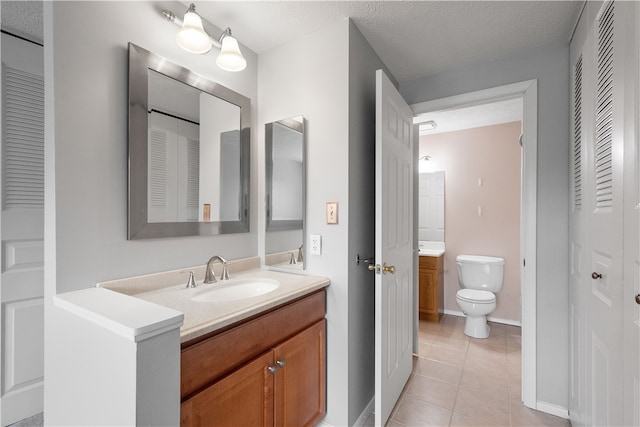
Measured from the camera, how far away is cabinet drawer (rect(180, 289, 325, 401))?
0.92m

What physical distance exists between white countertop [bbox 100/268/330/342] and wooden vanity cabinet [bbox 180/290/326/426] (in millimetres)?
64

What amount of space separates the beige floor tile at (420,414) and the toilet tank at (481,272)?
5.64 feet

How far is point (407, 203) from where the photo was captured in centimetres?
207

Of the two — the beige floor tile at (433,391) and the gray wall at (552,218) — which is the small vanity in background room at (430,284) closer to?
the beige floor tile at (433,391)

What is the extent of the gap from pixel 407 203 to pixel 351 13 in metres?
1.23

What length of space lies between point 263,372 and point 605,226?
1400 millimetres

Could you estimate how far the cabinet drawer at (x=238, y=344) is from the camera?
36.2 inches

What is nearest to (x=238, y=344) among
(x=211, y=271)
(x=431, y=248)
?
(x=211, y=271)

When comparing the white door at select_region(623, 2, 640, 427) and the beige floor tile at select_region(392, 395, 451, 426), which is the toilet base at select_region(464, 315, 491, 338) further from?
the white door at select_region(623, 2, 640, 427)

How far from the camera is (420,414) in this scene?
178 centimetres

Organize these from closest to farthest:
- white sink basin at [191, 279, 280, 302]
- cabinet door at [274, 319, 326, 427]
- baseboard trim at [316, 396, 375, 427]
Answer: cabinet door at [274, 319, 326, 427] → white sink basin at [191, 279, 280, 302] → baseboard trim at [316, 396, 375, 427]

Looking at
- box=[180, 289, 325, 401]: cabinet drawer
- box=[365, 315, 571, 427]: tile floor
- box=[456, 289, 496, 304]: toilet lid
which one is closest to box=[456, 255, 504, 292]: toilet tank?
box=[456, 289, 496, 304]: toilet lid

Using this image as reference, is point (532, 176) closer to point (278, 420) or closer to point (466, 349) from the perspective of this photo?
point (466, 349)

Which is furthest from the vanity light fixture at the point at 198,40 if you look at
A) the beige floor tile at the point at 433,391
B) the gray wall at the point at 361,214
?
the beige floor tile at the point at 433,391
